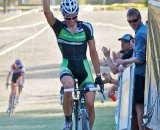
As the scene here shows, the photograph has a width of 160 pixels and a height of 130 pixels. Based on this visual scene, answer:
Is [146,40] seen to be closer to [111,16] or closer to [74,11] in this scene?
[74,11]

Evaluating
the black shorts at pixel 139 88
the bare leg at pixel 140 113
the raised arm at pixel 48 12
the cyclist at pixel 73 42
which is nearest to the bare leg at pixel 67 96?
the cyclist at pixel 73 42

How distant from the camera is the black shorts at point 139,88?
13508 mm

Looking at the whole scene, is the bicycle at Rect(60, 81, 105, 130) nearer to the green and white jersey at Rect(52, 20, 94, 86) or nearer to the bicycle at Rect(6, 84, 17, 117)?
the green and white jersey at Rect(52, 20, 94, 86)

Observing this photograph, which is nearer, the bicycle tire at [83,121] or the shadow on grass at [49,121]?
the bicycle tire at [83,121]

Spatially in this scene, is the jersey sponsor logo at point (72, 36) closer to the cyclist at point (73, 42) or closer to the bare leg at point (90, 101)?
the cyclist at point (73, 42)

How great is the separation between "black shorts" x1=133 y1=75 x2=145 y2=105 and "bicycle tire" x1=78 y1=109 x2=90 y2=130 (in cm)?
153

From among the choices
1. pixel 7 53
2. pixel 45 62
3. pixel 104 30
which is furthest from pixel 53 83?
pixel 104 30

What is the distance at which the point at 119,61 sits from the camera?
1389 centimetres

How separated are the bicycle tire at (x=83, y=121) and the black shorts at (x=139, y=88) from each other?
→ 5.02 feet

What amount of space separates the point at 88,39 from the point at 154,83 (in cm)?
122

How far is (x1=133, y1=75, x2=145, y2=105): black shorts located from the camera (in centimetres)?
1351

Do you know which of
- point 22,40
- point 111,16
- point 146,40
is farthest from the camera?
point 111,16

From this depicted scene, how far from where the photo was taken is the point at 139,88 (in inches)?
533

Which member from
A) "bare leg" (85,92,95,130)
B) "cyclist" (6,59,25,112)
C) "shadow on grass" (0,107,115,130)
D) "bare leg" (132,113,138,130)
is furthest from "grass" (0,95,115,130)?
"bare leg" (85,92,95,130)
